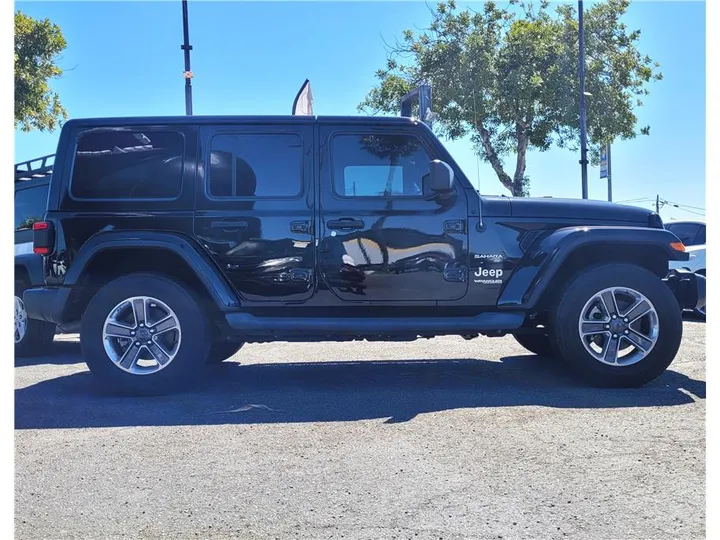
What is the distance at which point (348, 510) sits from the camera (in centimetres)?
286

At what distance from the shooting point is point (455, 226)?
17.1 feet

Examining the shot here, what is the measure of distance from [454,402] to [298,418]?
3.78 feet

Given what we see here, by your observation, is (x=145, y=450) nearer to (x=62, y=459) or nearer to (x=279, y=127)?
(x=62, y=459)

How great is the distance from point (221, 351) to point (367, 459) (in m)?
3.22

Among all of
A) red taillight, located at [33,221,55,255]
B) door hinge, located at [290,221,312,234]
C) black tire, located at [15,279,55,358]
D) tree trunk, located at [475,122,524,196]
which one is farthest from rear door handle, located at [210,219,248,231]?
tree trunk, located at [475,122,524,196]

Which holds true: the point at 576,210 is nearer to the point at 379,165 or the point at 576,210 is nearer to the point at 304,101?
the point at 379,165

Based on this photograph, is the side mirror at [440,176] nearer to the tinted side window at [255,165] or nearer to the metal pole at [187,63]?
the tinted side window at [255,165]

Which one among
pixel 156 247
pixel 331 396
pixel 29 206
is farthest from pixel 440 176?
pixel 29 206

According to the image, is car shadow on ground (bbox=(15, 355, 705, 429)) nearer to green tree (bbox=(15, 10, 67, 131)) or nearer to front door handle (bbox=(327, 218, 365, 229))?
front door handle (bbox=(327, 218, 365, 229))

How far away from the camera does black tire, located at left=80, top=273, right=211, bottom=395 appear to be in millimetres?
5000

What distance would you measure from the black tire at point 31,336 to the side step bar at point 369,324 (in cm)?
347

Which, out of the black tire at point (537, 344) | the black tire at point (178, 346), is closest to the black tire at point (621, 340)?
the black tire at point (537, 344)

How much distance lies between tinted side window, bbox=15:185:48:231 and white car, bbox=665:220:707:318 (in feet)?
29.5

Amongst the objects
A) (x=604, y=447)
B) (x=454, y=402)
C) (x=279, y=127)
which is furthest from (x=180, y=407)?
(x=604, y=447)
